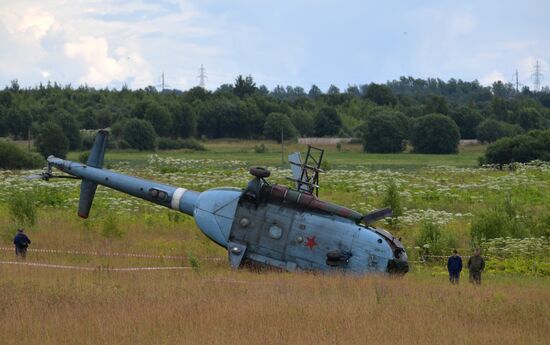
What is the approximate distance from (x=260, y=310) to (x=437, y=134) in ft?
289

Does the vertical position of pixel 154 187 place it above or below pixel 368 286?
above

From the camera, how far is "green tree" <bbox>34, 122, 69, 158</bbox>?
3307 inches

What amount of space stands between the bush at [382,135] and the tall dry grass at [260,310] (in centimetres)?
8090

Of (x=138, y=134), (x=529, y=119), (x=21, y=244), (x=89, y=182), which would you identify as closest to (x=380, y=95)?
(x=529, y=119)

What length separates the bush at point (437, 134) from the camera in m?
103

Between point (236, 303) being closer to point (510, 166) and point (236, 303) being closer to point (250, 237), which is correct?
point (250, 237)

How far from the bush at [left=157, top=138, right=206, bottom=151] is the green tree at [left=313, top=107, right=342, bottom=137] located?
2352 cm

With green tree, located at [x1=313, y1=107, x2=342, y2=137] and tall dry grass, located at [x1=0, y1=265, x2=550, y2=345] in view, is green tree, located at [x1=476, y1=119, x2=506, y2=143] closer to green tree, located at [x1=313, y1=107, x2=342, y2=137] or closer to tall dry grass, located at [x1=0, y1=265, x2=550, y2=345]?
green tree, located at [x1=313, y1=107, x2=342, y2=137]

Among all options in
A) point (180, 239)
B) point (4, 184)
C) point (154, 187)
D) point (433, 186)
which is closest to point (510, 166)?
point (433, 186)

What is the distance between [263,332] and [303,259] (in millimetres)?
8402

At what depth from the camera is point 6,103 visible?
125750mm

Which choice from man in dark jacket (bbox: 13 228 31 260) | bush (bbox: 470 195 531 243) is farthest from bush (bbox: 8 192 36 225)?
bush (bbox: 470 195 531 243)

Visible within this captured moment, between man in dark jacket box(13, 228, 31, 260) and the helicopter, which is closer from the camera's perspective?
the helicopter

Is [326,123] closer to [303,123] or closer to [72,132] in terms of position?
[303,123]
